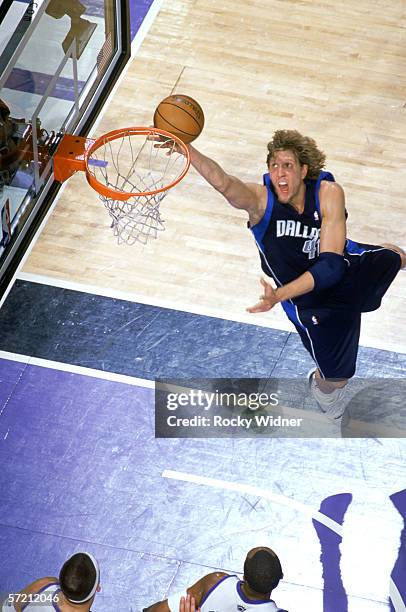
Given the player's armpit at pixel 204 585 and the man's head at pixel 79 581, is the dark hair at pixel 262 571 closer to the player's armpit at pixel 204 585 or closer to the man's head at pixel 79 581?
the player's armpit at pixel 204 585

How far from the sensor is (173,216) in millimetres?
8695

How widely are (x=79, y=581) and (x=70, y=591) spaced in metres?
0.07

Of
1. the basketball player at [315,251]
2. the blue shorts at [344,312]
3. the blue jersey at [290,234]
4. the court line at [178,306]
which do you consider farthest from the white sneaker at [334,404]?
the blue jersey at [290,234]

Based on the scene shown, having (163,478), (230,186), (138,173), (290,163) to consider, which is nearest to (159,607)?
(163,478)

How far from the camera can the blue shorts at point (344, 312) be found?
7.35m

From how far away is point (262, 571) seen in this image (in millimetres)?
5980

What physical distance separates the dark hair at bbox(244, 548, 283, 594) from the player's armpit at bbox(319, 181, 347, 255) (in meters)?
2.06

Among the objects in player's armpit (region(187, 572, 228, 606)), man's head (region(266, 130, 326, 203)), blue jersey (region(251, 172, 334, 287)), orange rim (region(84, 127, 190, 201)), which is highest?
orange rim (region(84, 127, 190, 201))

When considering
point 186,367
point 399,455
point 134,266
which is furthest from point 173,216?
point 399,455

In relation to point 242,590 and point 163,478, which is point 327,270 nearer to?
point 163,478

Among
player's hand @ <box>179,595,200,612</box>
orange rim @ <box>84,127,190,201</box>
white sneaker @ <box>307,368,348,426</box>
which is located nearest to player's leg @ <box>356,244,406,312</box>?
white sneaker @ <box>307,368,348,426</box>

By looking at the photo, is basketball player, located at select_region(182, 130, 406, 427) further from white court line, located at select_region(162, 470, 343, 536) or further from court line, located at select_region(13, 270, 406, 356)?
white court line, located at select_region(162, 470, 343, 536)

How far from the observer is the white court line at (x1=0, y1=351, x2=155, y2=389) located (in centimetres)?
764

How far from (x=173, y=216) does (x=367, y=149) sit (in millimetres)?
1837
